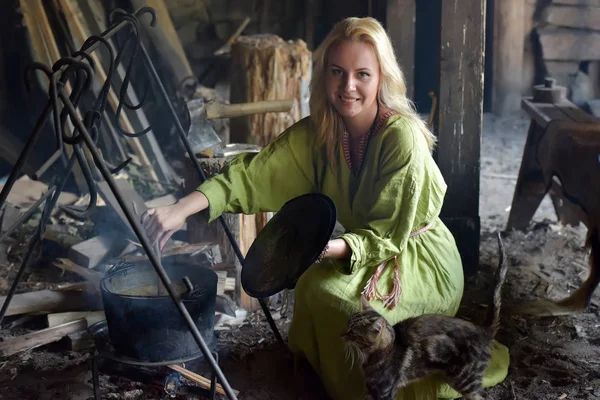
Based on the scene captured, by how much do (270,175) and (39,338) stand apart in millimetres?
1494

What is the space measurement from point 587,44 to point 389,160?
20.5 feet

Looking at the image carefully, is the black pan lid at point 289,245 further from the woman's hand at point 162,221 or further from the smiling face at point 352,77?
the smiling face at point 352,77

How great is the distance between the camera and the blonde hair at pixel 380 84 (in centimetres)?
299

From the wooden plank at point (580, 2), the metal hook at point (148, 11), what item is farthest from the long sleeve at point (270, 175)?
the wooden plank at point (580, 2)

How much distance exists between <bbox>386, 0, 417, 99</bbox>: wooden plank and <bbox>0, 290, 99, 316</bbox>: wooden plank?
3.46 metres

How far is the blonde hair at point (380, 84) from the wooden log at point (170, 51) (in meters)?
3.91

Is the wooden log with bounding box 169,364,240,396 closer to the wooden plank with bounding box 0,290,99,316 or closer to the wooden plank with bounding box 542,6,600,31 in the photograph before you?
the wooden plank with bounding box 0,290,99,316

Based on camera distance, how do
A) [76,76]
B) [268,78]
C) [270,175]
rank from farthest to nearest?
1. [268,78]
2. [270,175]
3. [76,76]

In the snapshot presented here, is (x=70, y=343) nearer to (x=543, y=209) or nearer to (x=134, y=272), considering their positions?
(x=134, y=272)

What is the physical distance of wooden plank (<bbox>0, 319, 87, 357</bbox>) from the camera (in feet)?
11.6

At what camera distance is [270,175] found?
3.34 m

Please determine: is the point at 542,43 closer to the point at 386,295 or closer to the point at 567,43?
the point at 567,43

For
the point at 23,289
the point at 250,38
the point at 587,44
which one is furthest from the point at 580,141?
the point at 587,44

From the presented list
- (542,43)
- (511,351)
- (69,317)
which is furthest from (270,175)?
(542,43)
